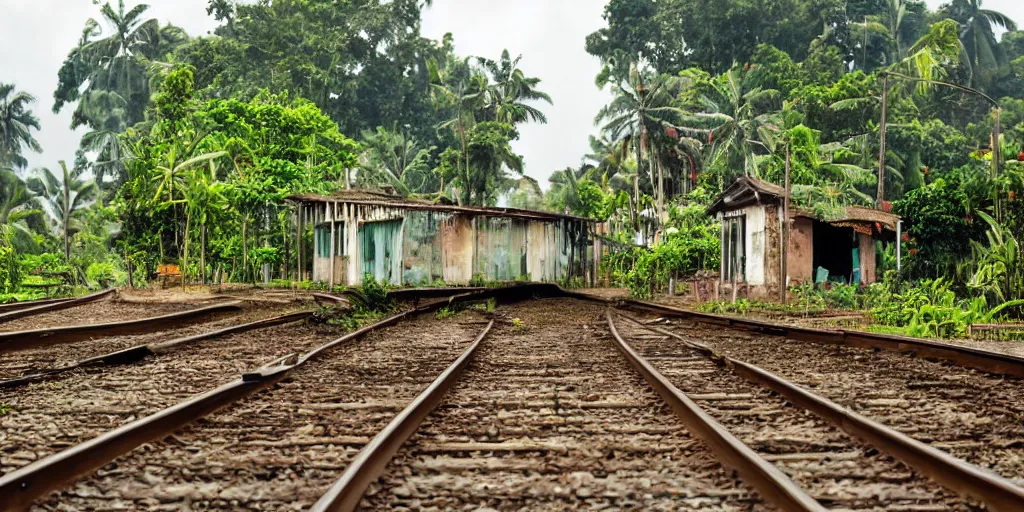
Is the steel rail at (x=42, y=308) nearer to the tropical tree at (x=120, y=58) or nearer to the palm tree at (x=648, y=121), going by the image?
the palm tree at (x=648, y=121)

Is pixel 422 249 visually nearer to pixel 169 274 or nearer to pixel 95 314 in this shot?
pixel 169 274

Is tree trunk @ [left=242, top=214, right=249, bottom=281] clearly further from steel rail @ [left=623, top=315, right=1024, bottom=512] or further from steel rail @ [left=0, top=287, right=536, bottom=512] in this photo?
steel rail @ [left=623, top=315, right=1024, bottom=512]

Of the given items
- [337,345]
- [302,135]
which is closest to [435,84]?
[302,135]

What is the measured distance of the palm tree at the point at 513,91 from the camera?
5534cm

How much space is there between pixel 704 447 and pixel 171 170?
23.9 meters

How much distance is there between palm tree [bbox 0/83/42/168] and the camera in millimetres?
65562

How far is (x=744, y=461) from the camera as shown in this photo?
3312mm

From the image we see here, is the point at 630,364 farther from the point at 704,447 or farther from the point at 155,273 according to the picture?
the point at 155,273

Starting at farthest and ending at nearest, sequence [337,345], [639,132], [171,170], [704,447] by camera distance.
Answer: [639,132] < [171,170] < [337,345] < [704,447]

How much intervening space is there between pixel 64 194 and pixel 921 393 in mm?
42622

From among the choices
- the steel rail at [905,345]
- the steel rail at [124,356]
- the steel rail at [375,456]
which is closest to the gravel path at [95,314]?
the steel rail at [124,356]

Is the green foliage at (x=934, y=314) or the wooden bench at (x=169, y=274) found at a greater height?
the wooden bench at (x=169, y=274)

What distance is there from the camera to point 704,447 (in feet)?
12.7

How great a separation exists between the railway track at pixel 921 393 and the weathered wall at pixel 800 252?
11739 millimetres
